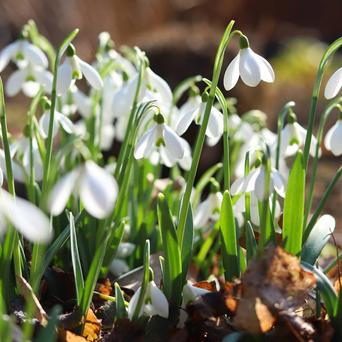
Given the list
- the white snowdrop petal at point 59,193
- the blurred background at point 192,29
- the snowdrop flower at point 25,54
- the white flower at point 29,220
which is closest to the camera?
the white flower at point 29,220

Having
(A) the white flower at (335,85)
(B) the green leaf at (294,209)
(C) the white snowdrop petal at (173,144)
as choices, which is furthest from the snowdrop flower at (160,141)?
(A) the white flower at (335,85)

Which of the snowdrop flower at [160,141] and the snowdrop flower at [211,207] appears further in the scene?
the snowdrop flower at [211,207]

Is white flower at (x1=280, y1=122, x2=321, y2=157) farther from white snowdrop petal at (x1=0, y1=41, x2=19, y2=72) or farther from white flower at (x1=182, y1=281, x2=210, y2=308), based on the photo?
white snowdrop petal at (x1=0, y1=41, x2=19, y2=72)

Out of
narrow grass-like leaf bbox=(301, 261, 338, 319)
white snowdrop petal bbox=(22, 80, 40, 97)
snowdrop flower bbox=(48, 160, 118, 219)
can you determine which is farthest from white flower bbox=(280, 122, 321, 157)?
snowdrop flower bbox=(48, 160, 118, 219)

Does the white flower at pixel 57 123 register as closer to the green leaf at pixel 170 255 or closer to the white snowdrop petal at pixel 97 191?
the green leaf at pixel 170 255

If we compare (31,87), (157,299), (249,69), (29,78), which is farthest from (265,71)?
(31,87)

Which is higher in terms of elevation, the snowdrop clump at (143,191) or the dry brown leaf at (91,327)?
the snowdrop clump at (143,191)

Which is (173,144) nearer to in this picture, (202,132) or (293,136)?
(202,132)

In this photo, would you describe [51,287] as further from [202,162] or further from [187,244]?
[202,162]
